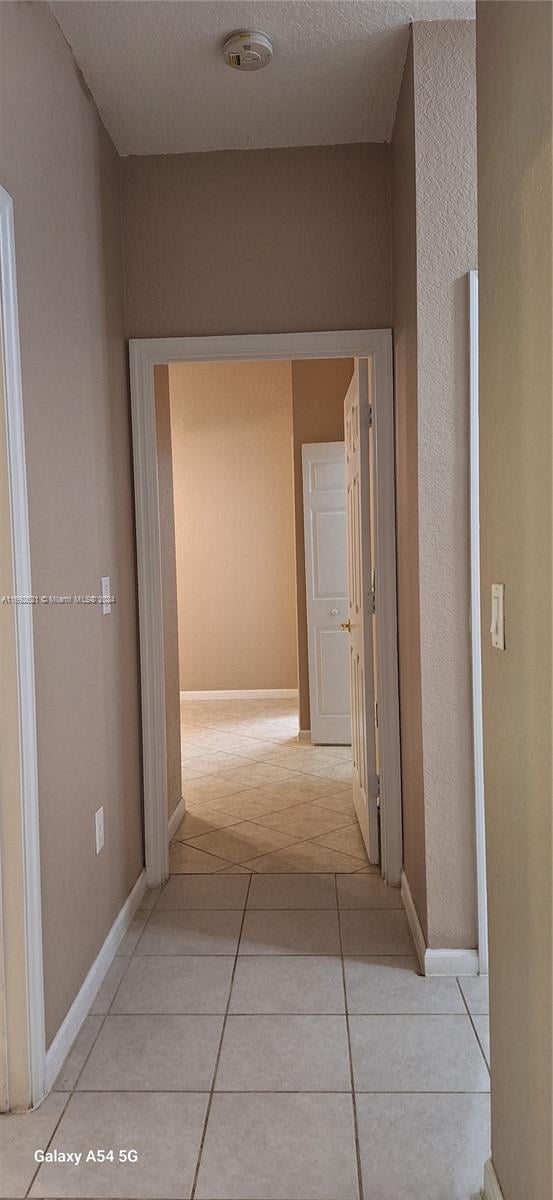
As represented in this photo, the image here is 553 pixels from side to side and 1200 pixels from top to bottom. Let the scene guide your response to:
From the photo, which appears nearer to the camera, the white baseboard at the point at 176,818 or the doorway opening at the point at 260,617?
the white baseboard at the point at 176,818

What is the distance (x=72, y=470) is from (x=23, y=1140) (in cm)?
161

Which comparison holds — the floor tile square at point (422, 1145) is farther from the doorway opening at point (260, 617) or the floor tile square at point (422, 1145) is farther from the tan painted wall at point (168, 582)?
the tan painted wall at point (168, 582)

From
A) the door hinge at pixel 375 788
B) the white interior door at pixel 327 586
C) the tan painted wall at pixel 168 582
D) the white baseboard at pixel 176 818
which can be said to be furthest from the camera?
the white interior door at pixel 327 586

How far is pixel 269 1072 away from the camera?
2.03 meters

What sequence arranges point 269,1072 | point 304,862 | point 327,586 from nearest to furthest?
point 269,1072
point 304,862
point 327,586

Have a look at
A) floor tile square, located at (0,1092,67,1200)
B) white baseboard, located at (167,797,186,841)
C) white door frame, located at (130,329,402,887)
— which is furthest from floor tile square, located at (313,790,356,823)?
floor tile square, located at (0,1092,67,1200)

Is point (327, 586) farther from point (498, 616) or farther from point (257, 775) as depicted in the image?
point (498, 616)

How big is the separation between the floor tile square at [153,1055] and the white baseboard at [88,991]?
0.23 feet

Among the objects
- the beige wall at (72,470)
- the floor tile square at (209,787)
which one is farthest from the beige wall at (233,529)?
the beige wall at (72,470)

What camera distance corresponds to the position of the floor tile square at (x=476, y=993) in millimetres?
2291

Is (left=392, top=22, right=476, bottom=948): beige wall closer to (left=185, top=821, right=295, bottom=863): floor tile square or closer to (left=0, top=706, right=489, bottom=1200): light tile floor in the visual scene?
(left=0, top=706, right=489, bottom=1200): light tile floor

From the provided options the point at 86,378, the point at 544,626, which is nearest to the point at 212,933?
the point at 86,378

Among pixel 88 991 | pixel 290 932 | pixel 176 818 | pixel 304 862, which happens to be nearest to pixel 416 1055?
pixel 290 932

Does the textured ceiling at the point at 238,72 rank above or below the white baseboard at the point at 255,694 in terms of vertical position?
above
